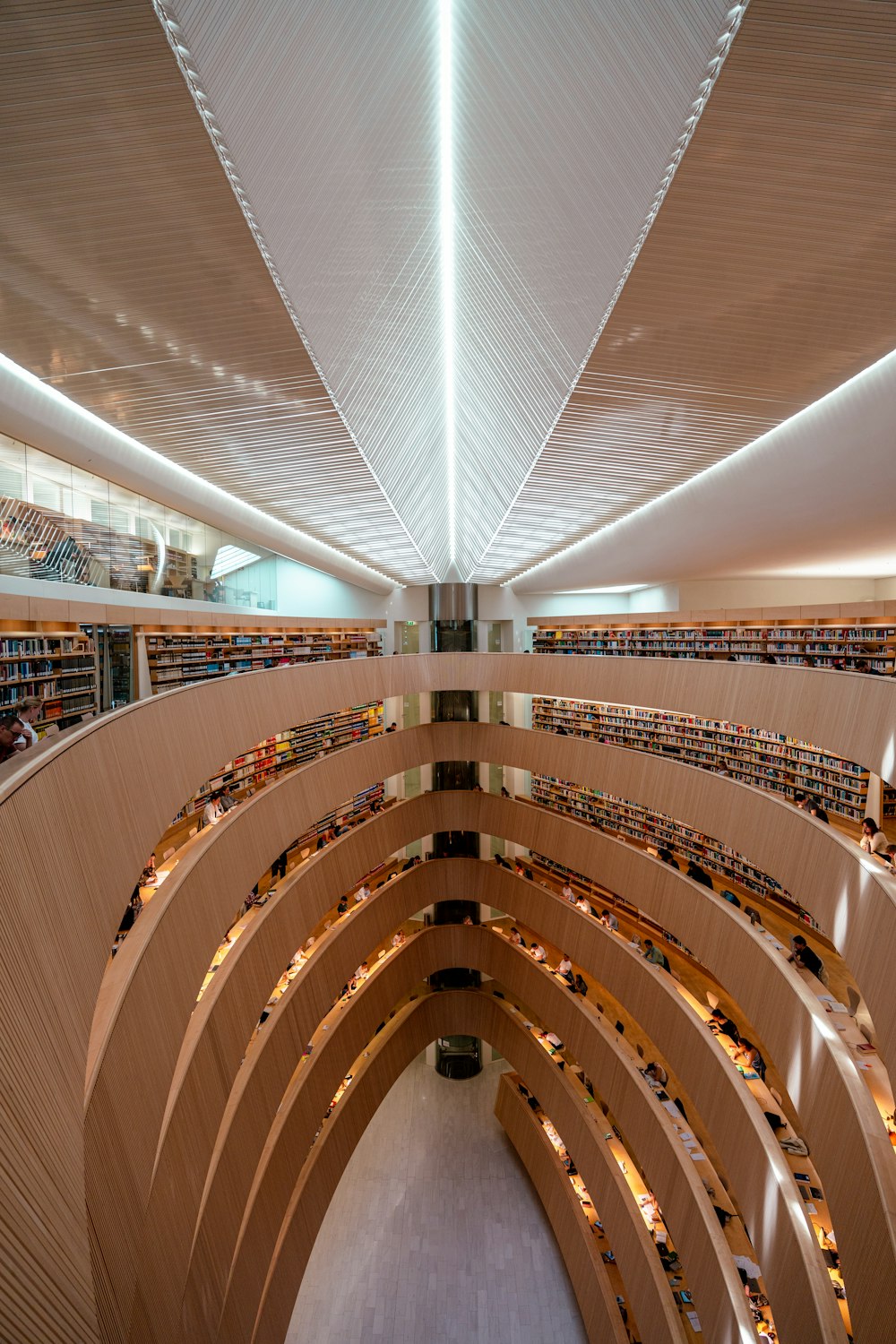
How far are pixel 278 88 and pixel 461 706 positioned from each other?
34.8ft

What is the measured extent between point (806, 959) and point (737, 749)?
2.79 meters

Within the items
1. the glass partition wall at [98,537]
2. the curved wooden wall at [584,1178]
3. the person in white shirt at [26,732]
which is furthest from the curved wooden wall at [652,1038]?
the glass partition wall at [98,537]

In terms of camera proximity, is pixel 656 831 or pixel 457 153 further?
pixel 656 831

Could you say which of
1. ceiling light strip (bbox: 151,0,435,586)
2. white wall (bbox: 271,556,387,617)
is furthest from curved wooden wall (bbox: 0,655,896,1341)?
white wall (bbox: 271,556,387,617)

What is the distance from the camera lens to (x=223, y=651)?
8.43 meters

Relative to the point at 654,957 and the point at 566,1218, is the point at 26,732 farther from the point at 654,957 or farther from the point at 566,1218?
the point at 566,1218

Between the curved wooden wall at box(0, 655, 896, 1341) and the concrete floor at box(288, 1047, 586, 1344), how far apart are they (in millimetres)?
5933

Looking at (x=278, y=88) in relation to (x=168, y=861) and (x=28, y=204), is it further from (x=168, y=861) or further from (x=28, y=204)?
(x=168, y=861)

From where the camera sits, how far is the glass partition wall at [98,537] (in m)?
5.51

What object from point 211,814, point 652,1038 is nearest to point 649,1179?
point 652,1038

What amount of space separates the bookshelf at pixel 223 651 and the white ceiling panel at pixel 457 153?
3265 mm

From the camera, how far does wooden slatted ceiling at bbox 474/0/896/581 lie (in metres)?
2.27

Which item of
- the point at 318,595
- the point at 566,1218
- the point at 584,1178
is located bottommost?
the point at 566,1218

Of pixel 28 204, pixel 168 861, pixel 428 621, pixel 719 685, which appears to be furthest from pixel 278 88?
pixel 428 621
